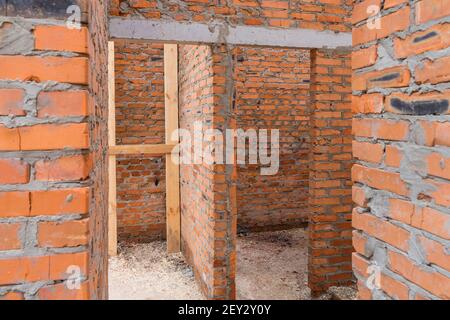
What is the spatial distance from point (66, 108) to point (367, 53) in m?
0.97

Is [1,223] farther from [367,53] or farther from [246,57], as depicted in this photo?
[246,57]

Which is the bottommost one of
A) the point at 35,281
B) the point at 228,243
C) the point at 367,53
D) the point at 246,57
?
the point at 228,243

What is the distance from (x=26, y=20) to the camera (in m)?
0.94

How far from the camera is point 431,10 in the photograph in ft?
3.19

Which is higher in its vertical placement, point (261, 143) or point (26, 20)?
point (26, 20)

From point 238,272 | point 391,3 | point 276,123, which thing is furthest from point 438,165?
point 276,123

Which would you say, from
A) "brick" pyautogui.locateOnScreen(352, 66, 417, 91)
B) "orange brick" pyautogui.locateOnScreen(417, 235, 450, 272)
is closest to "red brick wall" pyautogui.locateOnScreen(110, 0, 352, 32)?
"brick" pyautogui.locateOnScreen(352, 66, 417, 91)

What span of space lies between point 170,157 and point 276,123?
203cm

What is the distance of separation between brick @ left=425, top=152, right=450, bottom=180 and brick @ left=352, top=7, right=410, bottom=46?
0.39 m

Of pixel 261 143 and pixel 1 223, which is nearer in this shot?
pixel 1 223

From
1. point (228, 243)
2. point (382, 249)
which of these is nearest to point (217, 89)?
point (228, 243)

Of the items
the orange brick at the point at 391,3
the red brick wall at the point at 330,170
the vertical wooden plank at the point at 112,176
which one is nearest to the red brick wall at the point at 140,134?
the vertical wooden plank at the point at 112,176

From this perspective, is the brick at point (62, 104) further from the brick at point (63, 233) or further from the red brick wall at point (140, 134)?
the red brick wall at point (140, 134)
